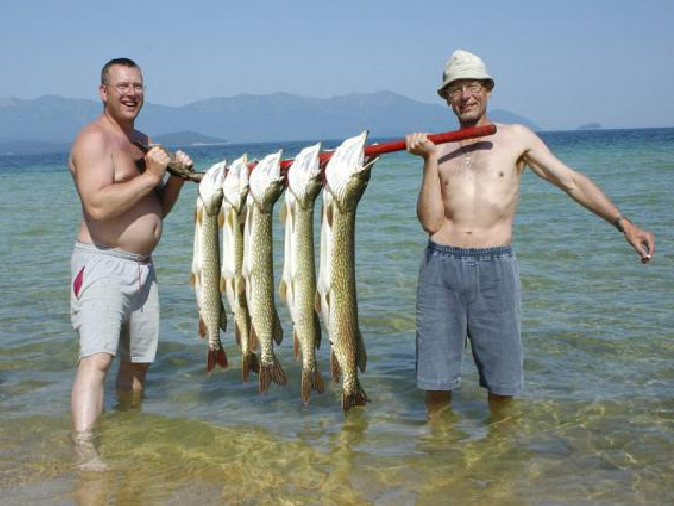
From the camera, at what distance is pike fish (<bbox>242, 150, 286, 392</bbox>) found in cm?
506

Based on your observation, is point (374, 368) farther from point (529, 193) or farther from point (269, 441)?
point (529, 193)

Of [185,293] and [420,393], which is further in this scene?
[185,293]

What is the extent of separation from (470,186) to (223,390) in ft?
10.8

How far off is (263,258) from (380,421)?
196cm

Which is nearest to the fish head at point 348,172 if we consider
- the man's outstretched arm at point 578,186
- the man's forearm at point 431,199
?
the man's forearm at point 431,199

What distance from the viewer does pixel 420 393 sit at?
7.23m

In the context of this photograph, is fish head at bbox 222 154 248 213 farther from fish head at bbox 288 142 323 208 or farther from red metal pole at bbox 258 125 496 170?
red metal pole at bbox 258 125 496 170

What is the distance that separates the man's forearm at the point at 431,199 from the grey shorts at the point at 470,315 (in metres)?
0.20

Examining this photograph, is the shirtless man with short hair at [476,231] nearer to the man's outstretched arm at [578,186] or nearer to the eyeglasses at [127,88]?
the man's outstretched arm at [578,186]

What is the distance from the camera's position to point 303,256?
5.19 m

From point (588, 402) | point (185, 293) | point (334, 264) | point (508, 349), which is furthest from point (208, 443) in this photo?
point (185, 293)

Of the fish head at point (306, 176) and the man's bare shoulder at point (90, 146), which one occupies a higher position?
the man's bare shoulder at point (90, 146)

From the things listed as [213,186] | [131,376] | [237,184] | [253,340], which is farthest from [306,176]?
[131,376]

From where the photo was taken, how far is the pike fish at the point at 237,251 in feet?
17.0
